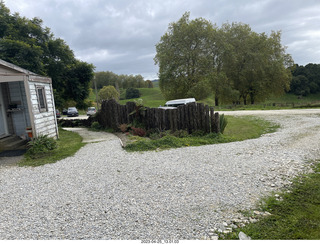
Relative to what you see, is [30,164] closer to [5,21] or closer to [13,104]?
[13,104]

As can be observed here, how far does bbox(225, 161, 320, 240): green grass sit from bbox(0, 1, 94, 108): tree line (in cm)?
1587

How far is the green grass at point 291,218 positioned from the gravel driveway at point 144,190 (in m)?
0.33

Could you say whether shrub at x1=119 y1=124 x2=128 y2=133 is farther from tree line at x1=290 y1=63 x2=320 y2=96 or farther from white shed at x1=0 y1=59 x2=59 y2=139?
tree line at x1=290 y1=63 x2=320 y2=96

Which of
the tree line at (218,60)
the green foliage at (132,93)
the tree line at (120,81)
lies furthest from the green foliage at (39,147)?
the tree line at (120,81)

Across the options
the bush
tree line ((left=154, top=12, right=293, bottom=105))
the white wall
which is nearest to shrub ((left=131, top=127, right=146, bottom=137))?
the white wall

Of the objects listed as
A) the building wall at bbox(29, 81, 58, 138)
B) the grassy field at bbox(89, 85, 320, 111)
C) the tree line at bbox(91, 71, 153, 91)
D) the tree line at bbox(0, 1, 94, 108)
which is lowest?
the grassy field at bbox(89, 85, 320, 111)

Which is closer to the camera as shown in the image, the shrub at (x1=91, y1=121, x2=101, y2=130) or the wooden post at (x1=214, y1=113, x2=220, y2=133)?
the wooden post at (x1=214, y1=113, x2=220, y2=133)

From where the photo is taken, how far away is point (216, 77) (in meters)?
29.4

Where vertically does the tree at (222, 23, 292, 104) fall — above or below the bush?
above

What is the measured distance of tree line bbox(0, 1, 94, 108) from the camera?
46.3ft

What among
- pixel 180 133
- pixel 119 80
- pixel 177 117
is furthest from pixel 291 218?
pixel 119 80

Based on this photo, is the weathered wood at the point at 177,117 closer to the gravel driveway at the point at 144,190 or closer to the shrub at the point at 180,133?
the shrub at the point at 180,133
